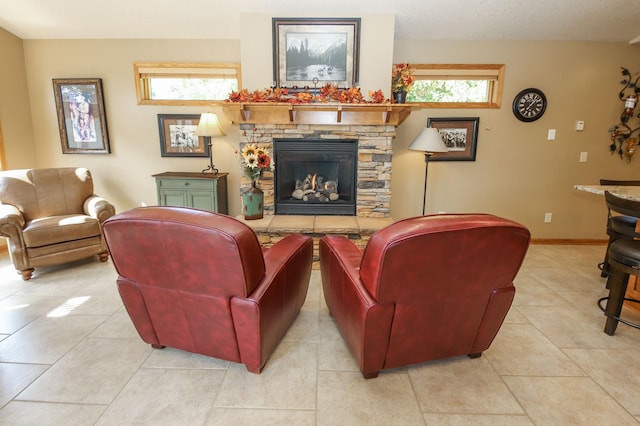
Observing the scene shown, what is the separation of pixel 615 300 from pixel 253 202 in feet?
10.1

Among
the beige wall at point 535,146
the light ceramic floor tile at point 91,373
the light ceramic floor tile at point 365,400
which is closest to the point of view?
the light ceramic floor tile at point 365,400

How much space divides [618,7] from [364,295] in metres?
3.99

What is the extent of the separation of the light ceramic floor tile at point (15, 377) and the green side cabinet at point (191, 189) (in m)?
2.24

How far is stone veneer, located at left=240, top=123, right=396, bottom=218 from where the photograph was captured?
3658 millimetres

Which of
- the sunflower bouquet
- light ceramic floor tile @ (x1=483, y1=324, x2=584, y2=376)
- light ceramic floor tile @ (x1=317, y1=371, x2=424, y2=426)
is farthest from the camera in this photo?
the sunflower bouquet

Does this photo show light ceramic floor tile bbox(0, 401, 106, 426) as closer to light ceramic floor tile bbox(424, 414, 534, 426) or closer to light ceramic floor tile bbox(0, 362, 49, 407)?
light ceramic floor tile bbox(0, 362, 49, 407)

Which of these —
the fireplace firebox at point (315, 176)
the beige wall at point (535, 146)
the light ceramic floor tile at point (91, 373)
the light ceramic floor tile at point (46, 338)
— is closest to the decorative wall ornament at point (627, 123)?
the beige wall at point (535, 146)

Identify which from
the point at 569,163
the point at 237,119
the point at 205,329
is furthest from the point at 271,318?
the point at 569,163

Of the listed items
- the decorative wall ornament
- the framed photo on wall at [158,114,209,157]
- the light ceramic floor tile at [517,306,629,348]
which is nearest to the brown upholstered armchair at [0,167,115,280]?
the framed photo on wall at [158,114,209,157]

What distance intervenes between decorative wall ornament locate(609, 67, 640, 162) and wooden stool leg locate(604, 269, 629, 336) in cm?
278

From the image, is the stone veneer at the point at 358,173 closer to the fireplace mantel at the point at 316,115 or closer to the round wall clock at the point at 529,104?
the fireplace mantel at the point at 316,115

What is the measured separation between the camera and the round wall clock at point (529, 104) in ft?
13.1

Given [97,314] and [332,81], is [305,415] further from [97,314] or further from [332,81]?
[332,81]

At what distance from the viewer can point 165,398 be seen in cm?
169
